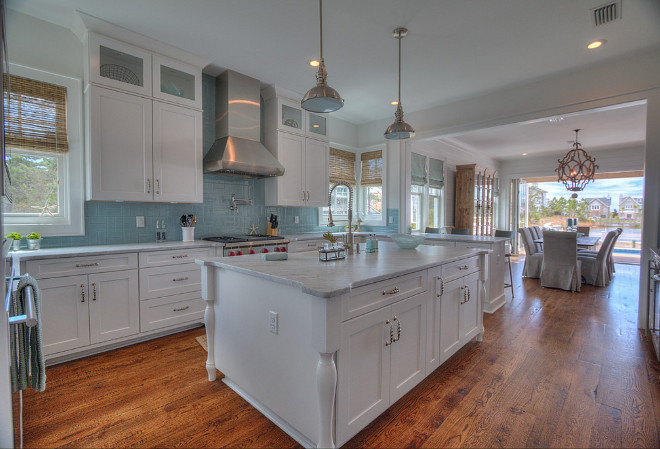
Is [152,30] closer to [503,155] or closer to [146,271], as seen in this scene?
[146,271]

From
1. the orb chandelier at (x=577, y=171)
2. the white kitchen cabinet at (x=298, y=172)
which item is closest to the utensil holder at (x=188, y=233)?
the white kitchen cabinet at (x=298, y=172)

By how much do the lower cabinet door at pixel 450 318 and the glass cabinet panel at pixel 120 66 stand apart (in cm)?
341

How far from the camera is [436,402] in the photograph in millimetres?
2068

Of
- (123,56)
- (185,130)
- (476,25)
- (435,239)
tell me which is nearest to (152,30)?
(123,56)

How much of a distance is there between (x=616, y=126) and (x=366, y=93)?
487 centimetres

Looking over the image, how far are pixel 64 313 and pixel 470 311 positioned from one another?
3.38m

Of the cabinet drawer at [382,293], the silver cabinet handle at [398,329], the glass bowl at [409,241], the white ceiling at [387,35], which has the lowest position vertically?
the silver cabinet handle at [398,329]

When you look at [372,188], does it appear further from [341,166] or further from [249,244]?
[249,244]

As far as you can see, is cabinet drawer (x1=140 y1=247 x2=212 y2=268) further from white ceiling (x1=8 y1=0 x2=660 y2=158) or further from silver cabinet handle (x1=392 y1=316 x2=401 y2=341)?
silver cabinet handle (x1=392 y1=316 x2=401 y2=341)

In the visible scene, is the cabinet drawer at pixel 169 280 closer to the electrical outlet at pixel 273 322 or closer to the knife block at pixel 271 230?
the knife block at pixel 271 230

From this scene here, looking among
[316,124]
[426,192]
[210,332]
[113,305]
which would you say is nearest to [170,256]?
[113,305]

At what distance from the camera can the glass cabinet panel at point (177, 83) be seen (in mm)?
3254

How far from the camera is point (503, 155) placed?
28.4 ft

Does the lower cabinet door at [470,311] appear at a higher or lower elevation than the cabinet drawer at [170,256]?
lower
